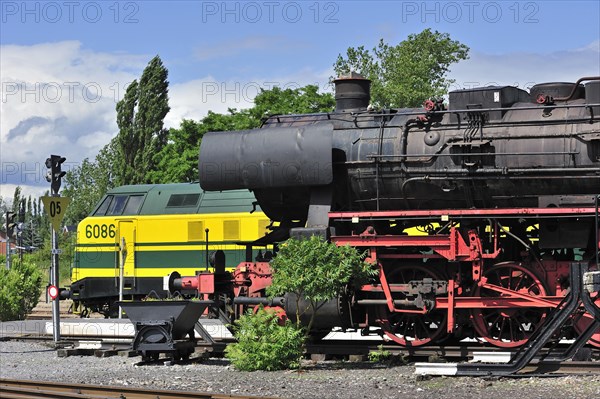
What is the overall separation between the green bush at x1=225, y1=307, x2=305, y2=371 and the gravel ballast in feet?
0.82

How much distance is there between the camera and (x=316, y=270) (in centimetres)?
1357

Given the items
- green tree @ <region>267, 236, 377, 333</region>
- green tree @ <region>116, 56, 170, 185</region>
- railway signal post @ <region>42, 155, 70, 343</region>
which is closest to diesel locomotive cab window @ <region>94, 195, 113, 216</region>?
railway signal post @ <region>42, 155, 70, 343</region>

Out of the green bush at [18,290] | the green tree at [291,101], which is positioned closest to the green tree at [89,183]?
the green tree at [291,101]

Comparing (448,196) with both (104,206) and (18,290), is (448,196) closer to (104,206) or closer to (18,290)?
(104,206)

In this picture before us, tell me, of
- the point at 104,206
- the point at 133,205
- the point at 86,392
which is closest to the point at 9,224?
the point at 104,206

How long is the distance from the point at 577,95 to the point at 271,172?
512 cm

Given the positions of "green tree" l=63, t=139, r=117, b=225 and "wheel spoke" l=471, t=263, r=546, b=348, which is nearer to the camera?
"wheel spoke" l=471, t=263, r=546, b=348

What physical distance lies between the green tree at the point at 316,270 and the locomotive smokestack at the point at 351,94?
2786mm

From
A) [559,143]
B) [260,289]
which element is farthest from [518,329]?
[260,289]

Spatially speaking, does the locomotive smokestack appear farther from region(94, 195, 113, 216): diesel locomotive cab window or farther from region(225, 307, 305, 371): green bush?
region(94, 195, 113, 216): diesel locomotive cab window

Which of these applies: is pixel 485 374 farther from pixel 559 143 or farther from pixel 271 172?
pixel 271 172

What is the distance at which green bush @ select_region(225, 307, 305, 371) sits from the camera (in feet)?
43.3

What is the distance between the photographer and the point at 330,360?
14.5 meters

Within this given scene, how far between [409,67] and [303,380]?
107 ft
